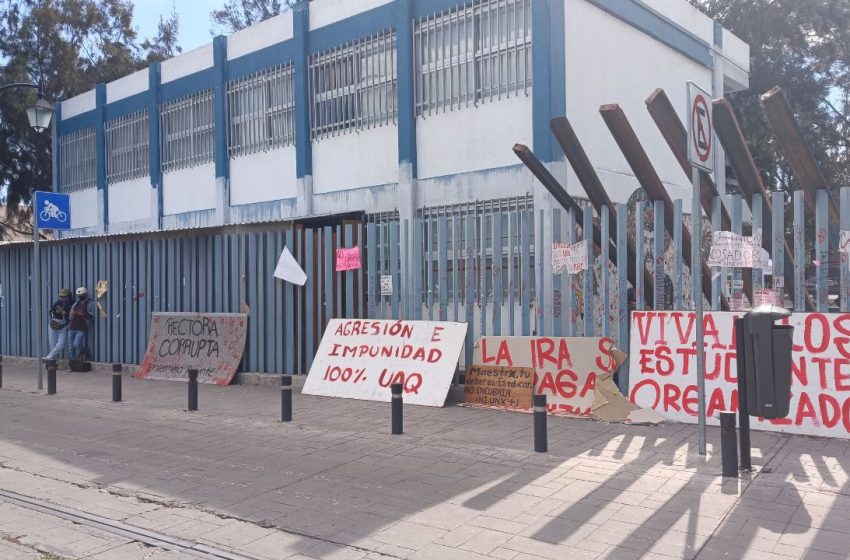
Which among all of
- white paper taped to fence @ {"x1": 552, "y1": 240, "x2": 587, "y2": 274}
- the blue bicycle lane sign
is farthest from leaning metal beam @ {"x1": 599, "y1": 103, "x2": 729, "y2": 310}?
the blue bicycle lane sign

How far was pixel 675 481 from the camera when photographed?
6.71 metres

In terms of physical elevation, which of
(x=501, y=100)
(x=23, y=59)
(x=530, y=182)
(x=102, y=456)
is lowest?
(x=102, y=456)

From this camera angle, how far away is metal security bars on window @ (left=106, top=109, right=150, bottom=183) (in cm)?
2194

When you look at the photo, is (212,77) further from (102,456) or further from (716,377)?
(716,377)

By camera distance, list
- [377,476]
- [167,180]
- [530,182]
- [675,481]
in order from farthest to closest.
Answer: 1. [167,180]
2. [530,182]
3. [377,476]
4. [675,481]

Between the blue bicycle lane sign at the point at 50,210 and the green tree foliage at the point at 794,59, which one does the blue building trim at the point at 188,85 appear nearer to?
the blue bicycle lane sign at the point at 50,210

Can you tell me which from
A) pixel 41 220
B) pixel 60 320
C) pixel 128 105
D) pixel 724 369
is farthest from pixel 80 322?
pixel 724 369

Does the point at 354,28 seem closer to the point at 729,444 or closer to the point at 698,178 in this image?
the point at 698,178

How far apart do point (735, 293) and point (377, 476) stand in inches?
200

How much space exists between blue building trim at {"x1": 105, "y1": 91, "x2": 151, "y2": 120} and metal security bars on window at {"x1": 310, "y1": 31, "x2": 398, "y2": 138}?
Answer: 685 cm

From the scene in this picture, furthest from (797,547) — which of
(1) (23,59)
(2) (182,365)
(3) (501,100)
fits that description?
(1) (23,59)

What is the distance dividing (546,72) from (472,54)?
5.89 ft

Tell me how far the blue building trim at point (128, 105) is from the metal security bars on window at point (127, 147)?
0.38 ft

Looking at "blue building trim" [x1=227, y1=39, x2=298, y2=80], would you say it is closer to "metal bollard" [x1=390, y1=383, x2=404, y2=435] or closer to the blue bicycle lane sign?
the blue bicycle lane sign
